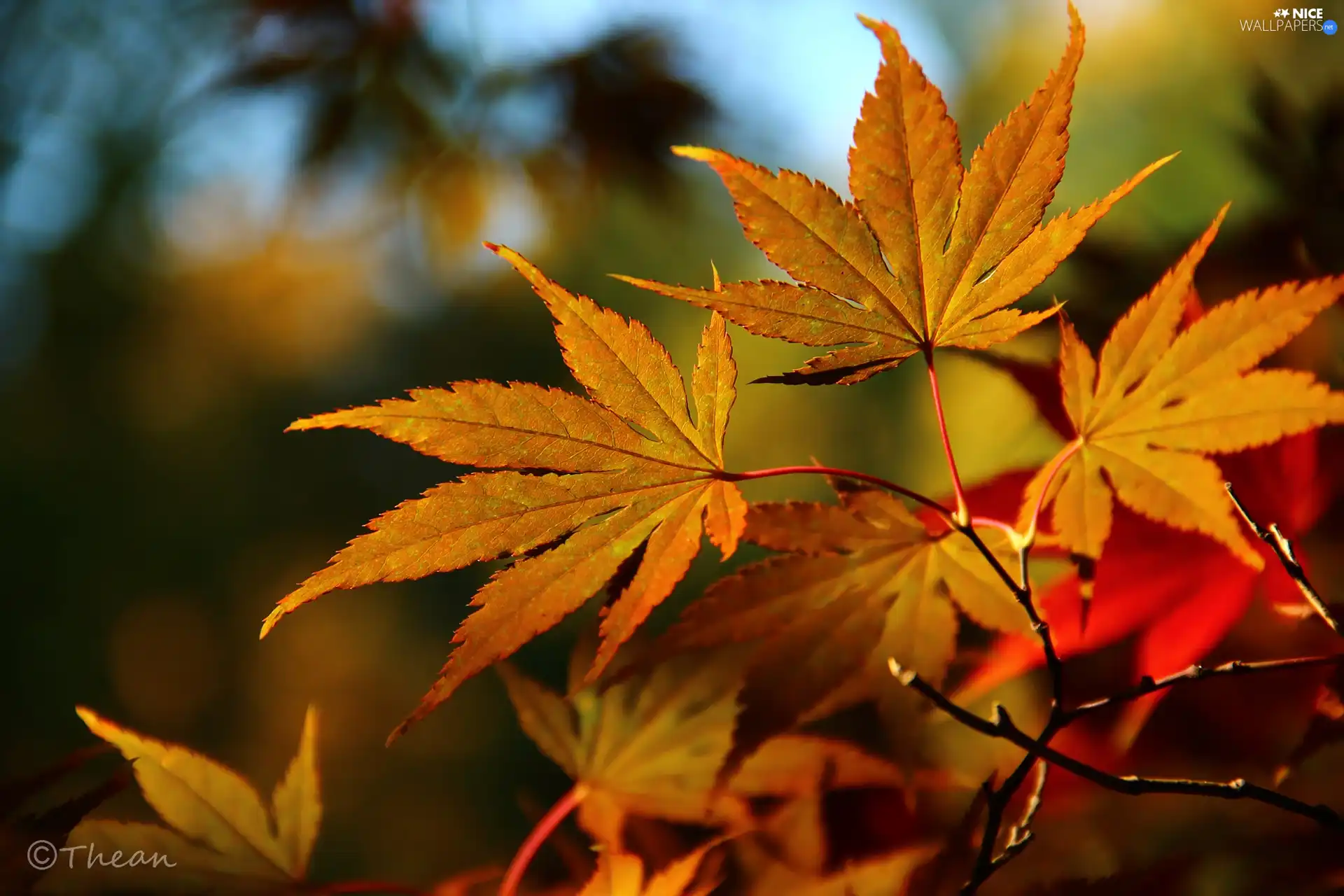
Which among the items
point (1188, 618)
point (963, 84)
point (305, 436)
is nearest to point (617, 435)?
point (1188, 618)

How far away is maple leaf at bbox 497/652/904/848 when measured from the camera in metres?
0.46

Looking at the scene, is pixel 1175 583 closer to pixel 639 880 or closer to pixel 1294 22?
pixel 639 880

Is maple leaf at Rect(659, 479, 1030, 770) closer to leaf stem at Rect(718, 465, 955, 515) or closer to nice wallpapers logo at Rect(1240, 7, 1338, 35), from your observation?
leaf stem at Rect(718, 465, 955, 515)

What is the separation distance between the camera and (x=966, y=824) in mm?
346

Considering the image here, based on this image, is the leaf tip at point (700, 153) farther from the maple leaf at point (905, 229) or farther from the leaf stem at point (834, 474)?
the leaf stem at point (834, 474)

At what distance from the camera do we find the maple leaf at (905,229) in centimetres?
27

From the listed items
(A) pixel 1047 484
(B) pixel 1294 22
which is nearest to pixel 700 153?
(A) pixel 1047 484

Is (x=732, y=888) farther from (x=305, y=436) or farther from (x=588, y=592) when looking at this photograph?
(x=305, y=436)

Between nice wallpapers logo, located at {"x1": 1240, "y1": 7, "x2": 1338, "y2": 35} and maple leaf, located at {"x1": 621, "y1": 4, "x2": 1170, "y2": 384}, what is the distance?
0.84 m

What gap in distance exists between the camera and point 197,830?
1.19 feet

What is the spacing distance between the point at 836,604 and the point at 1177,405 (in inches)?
6.3

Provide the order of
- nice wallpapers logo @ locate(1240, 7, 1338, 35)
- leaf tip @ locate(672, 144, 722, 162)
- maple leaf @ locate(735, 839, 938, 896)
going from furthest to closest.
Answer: nice wallpapers logo @ locate(1240, 7, 1338, 35)
maple leaf @ locate(735, 839, 938, 896)
leaf tip @ locate(672, 144, 722, 162)

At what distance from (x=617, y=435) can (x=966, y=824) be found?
0.22m

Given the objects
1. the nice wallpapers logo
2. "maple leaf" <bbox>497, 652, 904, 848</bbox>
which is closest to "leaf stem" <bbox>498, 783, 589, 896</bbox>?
"maple leaf" <bbox>497, 652, 904, 848</bbox>
